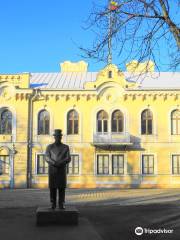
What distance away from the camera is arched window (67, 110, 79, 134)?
97.9 ft

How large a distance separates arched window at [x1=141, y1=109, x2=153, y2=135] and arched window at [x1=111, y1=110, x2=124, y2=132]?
1.55 meters

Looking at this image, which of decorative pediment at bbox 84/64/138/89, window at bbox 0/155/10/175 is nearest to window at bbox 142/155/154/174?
decorative pediment at bbox 84/64/138/89

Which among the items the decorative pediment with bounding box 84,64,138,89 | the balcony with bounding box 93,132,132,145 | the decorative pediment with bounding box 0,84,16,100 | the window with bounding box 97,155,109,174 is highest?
the decorative pediment with bounding box 84,64,138,89

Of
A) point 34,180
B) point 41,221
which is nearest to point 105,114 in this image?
point 34,180

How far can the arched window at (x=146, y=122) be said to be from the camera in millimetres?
29734

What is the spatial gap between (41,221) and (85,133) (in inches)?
812

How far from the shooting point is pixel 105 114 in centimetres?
2998

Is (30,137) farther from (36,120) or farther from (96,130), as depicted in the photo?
(96,130)

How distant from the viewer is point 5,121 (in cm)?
2975

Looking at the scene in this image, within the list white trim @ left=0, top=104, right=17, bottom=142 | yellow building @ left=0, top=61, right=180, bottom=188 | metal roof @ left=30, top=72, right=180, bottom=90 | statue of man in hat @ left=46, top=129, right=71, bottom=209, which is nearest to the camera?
statue of man in hat @ left=46, top=129, right=71, bottom=209

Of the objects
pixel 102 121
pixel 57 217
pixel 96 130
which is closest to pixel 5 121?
pixel 96 130

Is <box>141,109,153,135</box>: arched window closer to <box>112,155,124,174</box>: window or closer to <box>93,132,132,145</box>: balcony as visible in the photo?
<box>93,132,132,145</box>: balcony

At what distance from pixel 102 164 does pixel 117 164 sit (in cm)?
109

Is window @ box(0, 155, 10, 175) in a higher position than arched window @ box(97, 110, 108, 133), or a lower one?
lower
